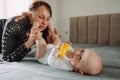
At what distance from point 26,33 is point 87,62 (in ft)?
2.06

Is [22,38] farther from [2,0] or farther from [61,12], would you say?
[61,12]

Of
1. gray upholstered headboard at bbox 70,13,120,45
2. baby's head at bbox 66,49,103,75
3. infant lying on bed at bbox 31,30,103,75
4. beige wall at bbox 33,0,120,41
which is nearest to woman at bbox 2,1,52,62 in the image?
infant lying on bed at bbox 31,30,103,75

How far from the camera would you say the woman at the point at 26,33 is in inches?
48.3

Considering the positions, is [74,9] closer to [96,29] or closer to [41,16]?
[96,29]

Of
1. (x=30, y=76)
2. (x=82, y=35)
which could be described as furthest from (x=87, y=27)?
(x=30, y=76)

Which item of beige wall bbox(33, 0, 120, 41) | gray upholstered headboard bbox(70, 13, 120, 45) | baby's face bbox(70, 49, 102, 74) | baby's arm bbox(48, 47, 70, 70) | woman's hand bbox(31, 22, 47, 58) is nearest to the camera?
baby's face bbox(70, 49, 102, 74)

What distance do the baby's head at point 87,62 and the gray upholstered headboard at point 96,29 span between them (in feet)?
5.54

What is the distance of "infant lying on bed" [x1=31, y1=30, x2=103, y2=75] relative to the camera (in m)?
0.92

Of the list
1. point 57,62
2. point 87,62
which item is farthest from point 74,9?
point 87,62

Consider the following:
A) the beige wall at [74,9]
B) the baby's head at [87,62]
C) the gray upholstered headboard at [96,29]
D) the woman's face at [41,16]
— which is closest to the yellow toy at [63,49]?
the baby's head at [87,62]

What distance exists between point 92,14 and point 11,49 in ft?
5.94

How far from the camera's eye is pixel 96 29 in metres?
2.73

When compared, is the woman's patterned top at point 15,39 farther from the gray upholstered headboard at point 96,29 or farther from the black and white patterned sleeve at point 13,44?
the gray upholstered headboard at point 96,29

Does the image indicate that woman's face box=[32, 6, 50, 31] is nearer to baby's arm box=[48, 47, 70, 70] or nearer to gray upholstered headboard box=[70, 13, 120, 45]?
baby's arm box=[48, 47, 70, 70]
